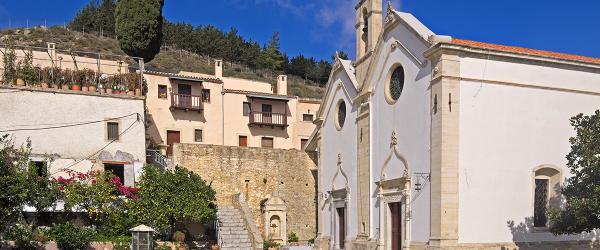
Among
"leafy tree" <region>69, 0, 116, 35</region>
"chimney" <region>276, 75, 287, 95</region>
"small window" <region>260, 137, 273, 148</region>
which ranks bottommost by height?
"small window" <region>260, 137, 273, 148</region>

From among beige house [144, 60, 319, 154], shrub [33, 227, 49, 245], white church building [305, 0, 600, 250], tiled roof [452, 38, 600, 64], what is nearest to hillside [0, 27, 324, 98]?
beige house [144, 60, 319, 154]

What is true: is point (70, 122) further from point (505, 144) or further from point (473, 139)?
point (505, 144)

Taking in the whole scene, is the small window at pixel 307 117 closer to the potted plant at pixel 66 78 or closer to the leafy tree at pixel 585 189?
the potted plant at pixel 66 78

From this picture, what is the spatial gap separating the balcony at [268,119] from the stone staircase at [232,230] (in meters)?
9.95

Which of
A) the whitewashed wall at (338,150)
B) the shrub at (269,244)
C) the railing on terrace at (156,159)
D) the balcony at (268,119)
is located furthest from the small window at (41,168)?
A: the balcony at (268,119)

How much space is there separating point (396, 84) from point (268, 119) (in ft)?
58.1

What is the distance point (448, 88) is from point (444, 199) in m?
3.19

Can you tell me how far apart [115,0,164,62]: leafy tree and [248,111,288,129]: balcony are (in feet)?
28.8

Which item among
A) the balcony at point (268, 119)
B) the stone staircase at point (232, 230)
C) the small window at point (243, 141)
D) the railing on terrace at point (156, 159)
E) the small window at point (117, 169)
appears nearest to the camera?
the stone staircase at point (232, 230)

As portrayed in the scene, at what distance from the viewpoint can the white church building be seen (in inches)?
632

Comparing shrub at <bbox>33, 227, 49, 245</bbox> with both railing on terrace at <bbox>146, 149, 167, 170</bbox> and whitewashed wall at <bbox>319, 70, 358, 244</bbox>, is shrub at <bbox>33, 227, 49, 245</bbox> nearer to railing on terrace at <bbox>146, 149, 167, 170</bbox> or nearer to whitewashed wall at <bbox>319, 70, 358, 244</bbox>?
railing on terrace at <bbox>146, 149, 167, 170</bbox>

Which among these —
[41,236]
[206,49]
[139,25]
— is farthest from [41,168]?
[206,49]

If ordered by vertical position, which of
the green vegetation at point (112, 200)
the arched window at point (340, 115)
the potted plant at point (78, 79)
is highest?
the potted plant at point (78, 79)

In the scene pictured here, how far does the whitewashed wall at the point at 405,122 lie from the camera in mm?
17219
